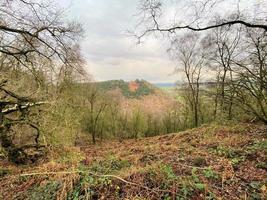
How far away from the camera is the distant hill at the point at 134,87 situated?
1387 inches

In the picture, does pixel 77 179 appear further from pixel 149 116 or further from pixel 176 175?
pixel 149 116

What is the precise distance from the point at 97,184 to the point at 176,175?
4.43 ft

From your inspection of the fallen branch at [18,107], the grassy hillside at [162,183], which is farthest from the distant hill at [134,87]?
the grassy hillside at [162,183]

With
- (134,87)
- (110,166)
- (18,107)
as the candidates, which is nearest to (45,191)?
(110,166)

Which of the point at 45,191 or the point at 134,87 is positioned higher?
the point at 134,87

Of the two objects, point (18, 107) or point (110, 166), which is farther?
point (18, 107)

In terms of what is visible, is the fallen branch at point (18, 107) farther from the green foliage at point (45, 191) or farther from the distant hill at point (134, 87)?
the distant hill at point (134, 87)

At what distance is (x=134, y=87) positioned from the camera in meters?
38.3

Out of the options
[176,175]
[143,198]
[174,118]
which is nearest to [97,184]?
[143,198]

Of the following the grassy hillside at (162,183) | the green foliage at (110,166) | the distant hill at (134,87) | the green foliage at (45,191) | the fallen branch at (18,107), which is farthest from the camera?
the distant hill at (134,87)

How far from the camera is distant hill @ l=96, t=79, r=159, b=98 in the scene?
35.2 m

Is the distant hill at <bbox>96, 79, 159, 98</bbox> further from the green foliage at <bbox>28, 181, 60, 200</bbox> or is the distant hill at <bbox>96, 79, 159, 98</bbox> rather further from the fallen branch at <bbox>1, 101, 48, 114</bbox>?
the green foliage at <bbox>28, 181, 60, 200</bbox>

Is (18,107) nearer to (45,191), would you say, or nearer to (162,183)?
(45,191)

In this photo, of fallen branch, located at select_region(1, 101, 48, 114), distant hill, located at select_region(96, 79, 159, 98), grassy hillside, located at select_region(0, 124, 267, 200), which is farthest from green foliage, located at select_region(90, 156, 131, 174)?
distant hill, located at select_region(96, 79, 159, 98)
